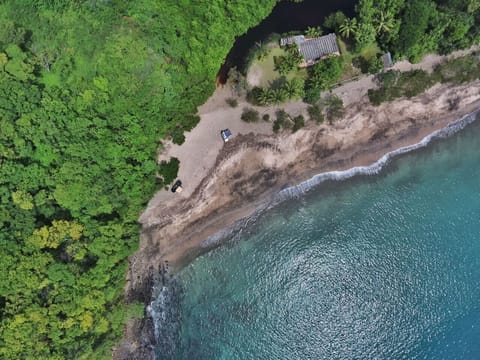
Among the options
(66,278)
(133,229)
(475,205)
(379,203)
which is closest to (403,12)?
(379,203)

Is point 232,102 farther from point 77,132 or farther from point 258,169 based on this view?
point 77,132

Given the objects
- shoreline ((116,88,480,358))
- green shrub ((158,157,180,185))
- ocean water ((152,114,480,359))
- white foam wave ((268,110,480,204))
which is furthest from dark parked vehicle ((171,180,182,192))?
white foam wave ((268,110,480,204))

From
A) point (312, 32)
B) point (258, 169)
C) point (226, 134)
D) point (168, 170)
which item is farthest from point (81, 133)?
point (312, 32)

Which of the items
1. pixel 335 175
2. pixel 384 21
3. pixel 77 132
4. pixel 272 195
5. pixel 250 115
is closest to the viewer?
pixel 77 132

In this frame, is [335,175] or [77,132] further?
[335,175]

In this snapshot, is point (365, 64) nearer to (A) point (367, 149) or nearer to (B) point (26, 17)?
(A) point (367, 149)

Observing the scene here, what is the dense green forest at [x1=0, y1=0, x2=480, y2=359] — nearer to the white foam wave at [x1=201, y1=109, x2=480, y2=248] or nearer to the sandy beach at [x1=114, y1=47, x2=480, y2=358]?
the sandy beach at [x1=114, y1=47, x2=480, y2=358]
